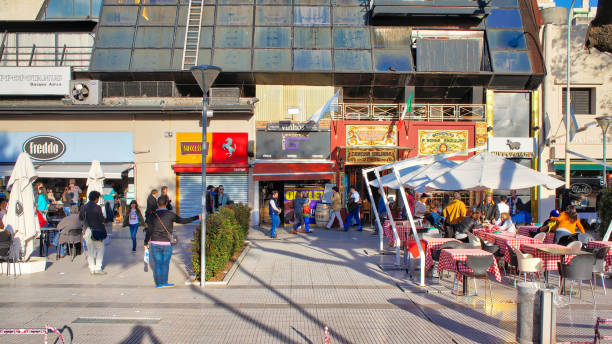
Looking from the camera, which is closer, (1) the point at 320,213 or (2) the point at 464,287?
(2) the point at 464,287

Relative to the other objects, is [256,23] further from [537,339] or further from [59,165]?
[537,339]

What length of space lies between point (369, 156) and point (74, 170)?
1250 centimetres

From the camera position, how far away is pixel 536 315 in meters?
5.00

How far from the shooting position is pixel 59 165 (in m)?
18.9

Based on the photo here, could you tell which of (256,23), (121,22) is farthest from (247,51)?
(121,22)

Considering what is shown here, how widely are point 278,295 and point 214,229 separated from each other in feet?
6.22

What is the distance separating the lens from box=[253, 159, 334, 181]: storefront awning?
17828mm

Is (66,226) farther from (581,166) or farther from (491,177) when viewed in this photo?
(581,166)

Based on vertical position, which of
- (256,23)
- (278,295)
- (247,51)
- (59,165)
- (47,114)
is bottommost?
(278,295)

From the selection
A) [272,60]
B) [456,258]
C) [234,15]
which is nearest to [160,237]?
[456,258]

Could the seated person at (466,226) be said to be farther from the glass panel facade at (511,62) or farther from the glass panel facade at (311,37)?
the glass panel facade at (311,37)

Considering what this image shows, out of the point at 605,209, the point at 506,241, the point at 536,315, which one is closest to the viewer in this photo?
the point at 536,315

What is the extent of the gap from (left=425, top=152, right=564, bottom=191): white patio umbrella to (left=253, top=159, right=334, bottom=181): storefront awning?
28.8 ft

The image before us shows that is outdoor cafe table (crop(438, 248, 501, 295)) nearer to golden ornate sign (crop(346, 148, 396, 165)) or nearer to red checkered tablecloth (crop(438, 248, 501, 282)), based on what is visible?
red checkered tablecloth (crop(438, 248, 501, 282))
